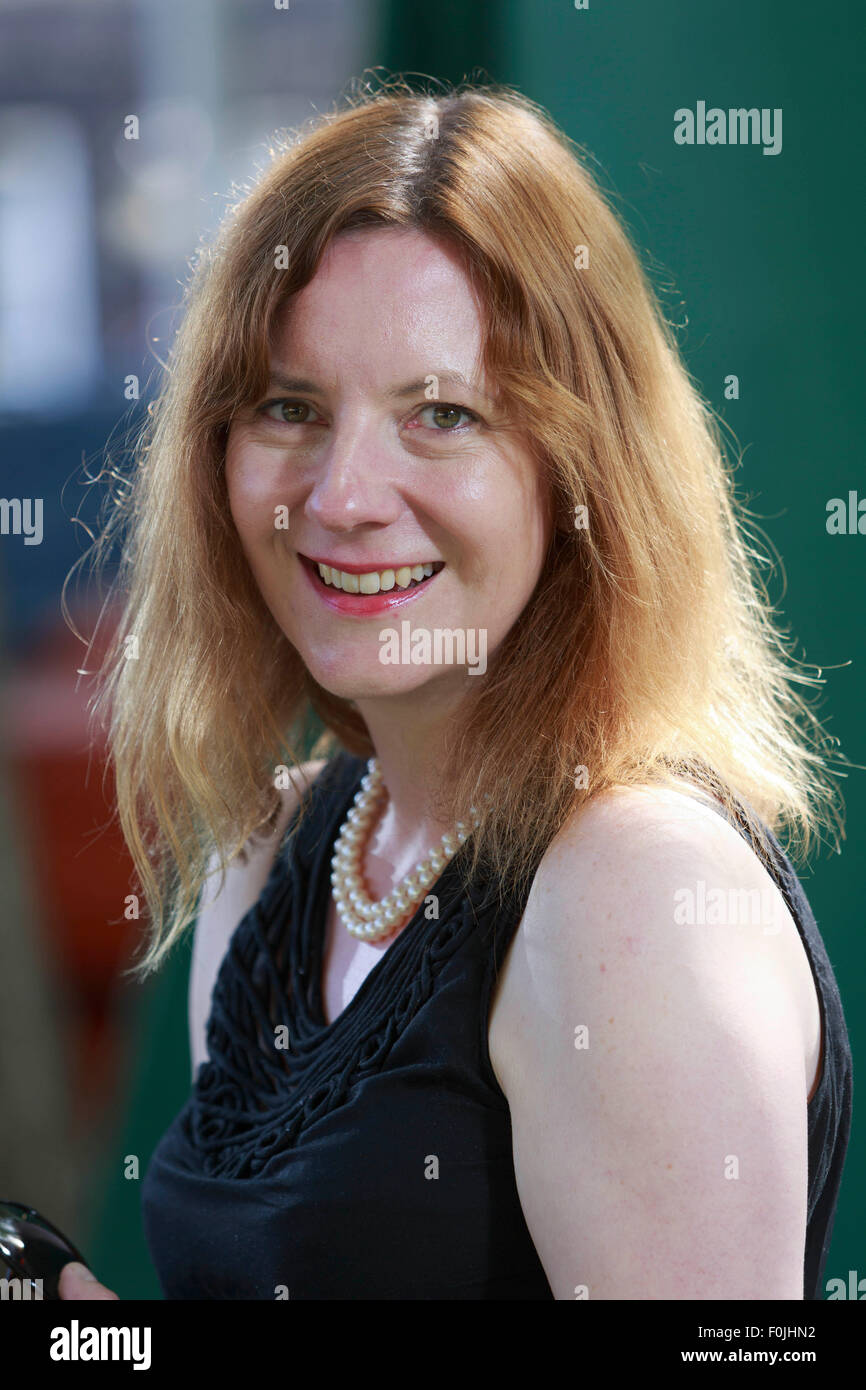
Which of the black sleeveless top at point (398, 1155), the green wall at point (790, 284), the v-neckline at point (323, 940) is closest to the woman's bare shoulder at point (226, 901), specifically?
the v-neckline at point (323, 940)

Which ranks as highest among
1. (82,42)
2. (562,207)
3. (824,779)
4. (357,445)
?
(82,42)

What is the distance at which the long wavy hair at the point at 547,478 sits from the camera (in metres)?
1.02

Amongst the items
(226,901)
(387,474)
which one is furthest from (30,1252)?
(387,474)

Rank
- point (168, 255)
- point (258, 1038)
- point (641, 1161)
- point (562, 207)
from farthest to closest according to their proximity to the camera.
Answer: point (168, 255) → point (258, 1038) → point (562, 207) → point (641, 1161)

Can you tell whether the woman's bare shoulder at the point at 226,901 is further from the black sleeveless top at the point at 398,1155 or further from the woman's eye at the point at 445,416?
the woman's eye at the point at 445,416

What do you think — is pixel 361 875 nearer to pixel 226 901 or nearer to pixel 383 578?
pixel 226 901

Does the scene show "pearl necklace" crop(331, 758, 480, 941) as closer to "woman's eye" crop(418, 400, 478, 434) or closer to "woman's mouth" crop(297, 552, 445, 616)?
"woman's mouth" crop(297, 552, 445, 616)

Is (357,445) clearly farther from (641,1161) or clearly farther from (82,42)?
(82,42)

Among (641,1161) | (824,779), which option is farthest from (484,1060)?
(824,779)

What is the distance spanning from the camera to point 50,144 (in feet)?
10.4

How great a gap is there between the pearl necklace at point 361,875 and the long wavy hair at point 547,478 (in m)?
0.05

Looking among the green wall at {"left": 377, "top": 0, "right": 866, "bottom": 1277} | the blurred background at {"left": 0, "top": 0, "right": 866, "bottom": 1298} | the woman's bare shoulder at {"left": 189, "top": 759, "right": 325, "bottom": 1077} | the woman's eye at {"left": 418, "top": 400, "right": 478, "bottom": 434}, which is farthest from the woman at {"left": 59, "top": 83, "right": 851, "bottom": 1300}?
the green wall at {"left": 377, "top": 0, "right": 866, "bottom": 1277}

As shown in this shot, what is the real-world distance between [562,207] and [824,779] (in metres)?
0.81

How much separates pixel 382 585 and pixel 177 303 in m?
0.54
